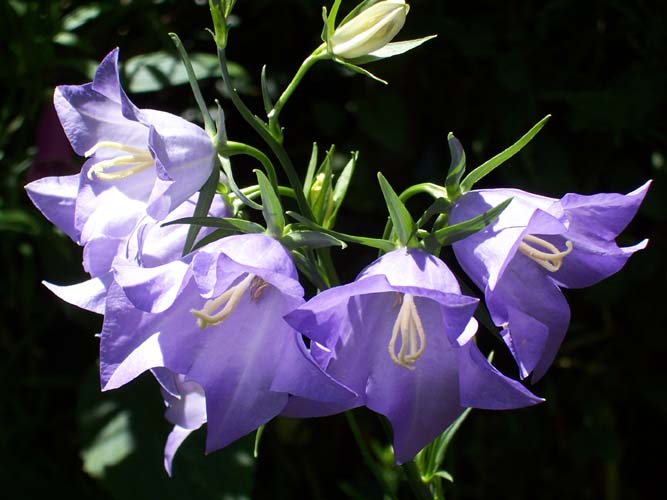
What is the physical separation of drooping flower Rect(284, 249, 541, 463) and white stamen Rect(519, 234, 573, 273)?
16cm

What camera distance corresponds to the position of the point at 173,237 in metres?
1.15

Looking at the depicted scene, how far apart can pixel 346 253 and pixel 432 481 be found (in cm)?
A: 79

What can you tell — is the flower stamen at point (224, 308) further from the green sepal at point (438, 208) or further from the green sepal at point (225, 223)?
the green sepal at point (438, 208)

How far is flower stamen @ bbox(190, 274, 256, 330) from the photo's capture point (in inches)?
40.0

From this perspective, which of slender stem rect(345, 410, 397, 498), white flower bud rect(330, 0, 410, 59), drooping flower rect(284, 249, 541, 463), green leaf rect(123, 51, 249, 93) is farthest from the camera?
green leaf rect(123, 51, 249, 93)

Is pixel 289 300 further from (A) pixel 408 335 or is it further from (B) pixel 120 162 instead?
Answer: (B) pixel 120 162

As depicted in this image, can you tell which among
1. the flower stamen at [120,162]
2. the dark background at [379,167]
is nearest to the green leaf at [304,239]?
the flower stamen at [120,162]

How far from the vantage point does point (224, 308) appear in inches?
42.4

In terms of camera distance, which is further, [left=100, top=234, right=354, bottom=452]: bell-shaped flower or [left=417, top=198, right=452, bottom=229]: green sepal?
[left=417, top=198, right=452, bottom=229]: green sepal

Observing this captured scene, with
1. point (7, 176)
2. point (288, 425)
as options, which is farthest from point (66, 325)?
point (288, 425)

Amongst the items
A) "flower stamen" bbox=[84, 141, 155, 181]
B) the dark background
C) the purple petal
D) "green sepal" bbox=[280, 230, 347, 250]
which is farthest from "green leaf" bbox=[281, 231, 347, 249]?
the dark background

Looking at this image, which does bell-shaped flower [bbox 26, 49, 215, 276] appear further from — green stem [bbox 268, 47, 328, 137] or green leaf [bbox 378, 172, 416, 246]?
green leaf [bbox 378, 172, 416, 246]

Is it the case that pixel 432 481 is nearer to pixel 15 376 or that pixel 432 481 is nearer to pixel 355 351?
pixel 355 351

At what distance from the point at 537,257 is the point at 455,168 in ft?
0.56
